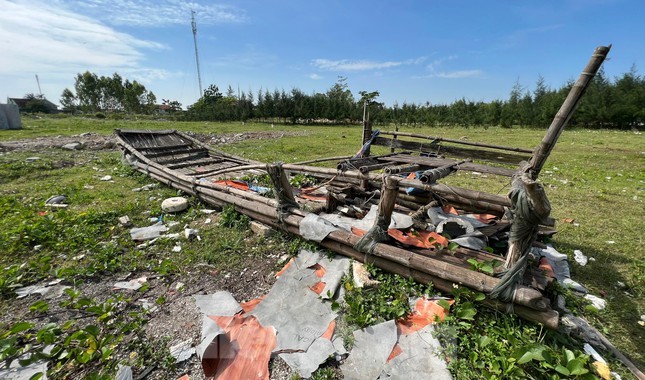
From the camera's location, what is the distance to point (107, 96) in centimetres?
4481

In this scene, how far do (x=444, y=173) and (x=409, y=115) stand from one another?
114 ft

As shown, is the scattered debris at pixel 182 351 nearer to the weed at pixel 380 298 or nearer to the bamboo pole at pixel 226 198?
the weed at pixel 380 298

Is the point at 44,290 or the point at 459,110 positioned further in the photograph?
the point at 459,110

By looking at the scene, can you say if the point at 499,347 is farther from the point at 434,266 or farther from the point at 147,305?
the point at 147,305

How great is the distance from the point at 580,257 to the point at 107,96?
58054 millimetres

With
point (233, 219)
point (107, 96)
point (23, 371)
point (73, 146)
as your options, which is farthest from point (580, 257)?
point (107, 96)

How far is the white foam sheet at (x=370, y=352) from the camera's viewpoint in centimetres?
200

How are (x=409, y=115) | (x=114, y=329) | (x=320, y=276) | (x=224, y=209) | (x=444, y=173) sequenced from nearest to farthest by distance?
(x=114, y=329) < (x=320, y=276) < (x=444, y=173) < (x=224, y=209) < (x=409, y=115)

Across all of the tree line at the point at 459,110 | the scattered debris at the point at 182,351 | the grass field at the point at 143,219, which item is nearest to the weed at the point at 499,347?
the grass field at the point at 143,219

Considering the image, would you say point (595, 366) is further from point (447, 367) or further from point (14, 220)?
point (14, 220)

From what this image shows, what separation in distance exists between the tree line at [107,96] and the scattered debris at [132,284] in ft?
156

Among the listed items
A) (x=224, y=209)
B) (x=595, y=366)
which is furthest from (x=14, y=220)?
(x=595, y=366)

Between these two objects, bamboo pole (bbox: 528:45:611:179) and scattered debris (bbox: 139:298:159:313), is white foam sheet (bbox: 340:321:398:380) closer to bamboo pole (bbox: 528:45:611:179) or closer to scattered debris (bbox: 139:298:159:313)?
scattered debris (bbox: 139:298:159:313)

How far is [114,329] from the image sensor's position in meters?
2.38
